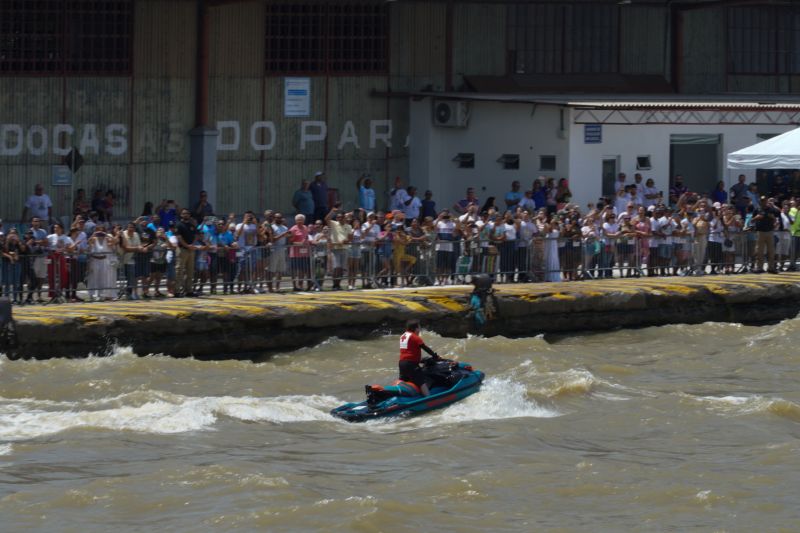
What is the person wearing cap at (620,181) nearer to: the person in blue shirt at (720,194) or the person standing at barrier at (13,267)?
the person in blue shirt at (720,194)

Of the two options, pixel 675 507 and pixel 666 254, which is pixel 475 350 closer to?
pixel 666 254

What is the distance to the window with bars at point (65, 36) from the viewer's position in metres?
35.0

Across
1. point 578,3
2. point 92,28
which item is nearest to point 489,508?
point 92,28

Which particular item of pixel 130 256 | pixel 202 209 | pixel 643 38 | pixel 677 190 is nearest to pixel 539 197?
pixel 677 190

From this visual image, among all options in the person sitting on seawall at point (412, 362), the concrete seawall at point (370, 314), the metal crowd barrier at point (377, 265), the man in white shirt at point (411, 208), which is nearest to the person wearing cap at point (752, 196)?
the metal crowd barrier at point (377, 265)

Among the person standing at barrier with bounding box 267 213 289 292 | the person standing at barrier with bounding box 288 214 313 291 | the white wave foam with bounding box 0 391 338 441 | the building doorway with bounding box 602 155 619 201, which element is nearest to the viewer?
the white wave foam with bounding box 0 391 338 441

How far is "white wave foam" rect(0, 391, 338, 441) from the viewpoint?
2198 centimetres

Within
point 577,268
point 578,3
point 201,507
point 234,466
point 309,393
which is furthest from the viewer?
point 578,3

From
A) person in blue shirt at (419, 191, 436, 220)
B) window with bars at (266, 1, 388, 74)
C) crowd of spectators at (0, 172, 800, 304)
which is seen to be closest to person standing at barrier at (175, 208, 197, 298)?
crowd of spectators at (0, 172, 800, 304)

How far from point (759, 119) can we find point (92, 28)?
1578 centimetres

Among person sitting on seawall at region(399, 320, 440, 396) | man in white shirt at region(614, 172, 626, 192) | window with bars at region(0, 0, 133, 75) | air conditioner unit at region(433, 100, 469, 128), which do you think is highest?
window with bars at region(0, 0, 133, 75)

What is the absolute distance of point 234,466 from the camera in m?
20.2

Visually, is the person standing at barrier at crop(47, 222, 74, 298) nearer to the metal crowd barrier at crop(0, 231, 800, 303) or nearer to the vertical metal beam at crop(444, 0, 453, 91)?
the metal crowd barrier at crop(0, 231, 800, 303)

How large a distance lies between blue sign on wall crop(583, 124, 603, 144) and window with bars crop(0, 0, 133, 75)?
34.4ft
